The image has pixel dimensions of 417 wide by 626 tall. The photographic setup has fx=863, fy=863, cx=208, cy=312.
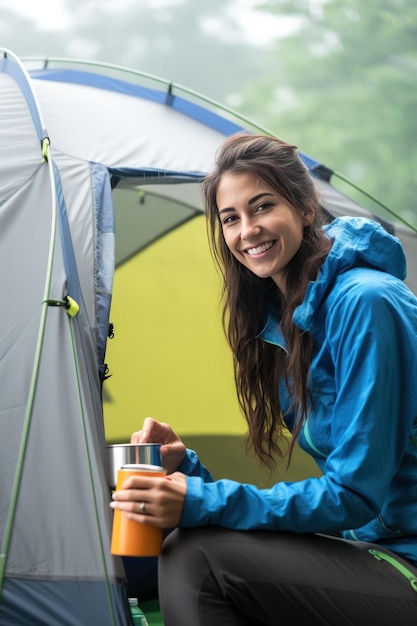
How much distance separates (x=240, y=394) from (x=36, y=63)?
199 cm

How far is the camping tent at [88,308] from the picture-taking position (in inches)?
67.8

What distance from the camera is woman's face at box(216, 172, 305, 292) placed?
169cm

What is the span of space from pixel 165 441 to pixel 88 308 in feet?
1.63

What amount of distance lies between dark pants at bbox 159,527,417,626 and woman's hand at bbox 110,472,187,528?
8 centimetres

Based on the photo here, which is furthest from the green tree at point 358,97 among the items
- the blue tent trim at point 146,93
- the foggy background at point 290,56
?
the blue tent trim at point 146,93

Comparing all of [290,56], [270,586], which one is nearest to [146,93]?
[270,586]

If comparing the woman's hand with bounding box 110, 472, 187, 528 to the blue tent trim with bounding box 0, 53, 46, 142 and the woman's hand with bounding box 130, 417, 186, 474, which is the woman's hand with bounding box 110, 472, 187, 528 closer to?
the woman's hand with bounding box 130, 417, 186, 474

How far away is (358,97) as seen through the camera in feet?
43.6

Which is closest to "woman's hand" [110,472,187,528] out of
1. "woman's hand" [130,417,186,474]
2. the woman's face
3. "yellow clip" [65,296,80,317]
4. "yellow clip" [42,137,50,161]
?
"woman's hand" [130,417,186,474]

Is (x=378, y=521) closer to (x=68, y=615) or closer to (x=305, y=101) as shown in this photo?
(x=68, y=615)

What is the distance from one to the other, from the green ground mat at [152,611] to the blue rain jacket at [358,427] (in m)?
0.79

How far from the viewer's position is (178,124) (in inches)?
115

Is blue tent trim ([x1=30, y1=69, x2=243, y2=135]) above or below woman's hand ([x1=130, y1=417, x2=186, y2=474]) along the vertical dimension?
above

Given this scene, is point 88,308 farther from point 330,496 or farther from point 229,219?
point 330,496
